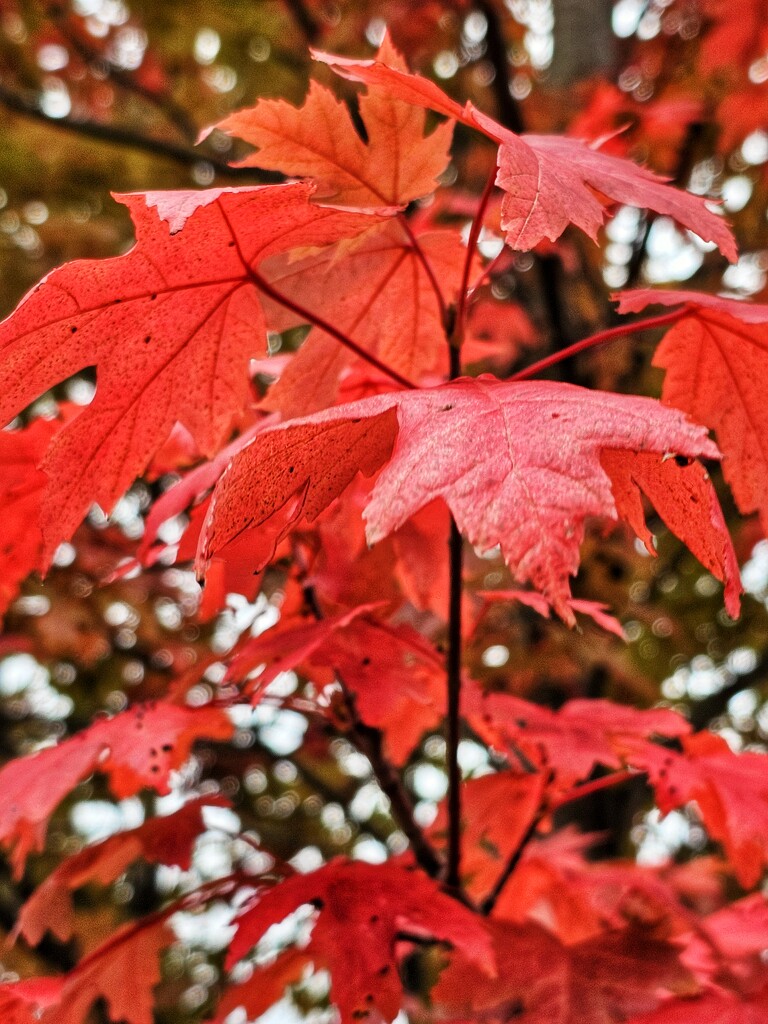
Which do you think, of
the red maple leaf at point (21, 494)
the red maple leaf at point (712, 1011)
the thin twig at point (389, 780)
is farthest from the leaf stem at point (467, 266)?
the red maple leaf at point (712, 1011)

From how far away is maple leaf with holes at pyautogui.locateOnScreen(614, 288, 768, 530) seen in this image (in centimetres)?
109

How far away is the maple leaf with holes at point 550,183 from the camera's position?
796mm

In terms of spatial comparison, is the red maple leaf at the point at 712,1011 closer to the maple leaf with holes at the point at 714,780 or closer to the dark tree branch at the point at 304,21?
the maple leaf with holes at the point at 714,780

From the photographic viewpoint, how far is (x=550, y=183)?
2.76 ft

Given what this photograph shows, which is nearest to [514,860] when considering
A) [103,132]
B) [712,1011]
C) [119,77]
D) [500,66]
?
[712,1011]

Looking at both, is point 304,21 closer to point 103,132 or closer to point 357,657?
point 103,132

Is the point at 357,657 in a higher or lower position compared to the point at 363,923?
higher

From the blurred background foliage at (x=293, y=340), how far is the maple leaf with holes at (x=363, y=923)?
122cm

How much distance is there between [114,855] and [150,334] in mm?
723

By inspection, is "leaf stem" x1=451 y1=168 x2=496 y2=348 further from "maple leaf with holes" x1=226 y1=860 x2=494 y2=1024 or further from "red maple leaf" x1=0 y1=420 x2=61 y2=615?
"maple leaf with holes" x1=226 y1=860 x2=494 y2=1024

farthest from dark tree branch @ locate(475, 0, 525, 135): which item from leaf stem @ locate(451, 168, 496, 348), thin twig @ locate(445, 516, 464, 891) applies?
thin twig @ locate(445, 516, 464, 891)

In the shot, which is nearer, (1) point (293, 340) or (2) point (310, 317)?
(2) point (310, 317)

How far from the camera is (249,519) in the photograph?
0.80 meters

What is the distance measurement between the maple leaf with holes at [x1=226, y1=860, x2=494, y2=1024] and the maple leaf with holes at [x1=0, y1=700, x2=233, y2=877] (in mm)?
188
